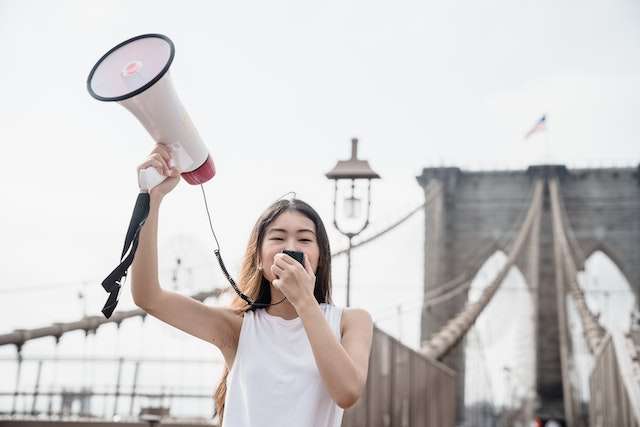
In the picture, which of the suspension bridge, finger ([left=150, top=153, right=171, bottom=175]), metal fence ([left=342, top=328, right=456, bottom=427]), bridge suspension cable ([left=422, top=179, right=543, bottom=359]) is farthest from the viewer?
the suspension bridge

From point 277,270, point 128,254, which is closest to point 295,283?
point 277,270

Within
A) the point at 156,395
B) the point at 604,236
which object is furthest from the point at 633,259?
the point at 156,395

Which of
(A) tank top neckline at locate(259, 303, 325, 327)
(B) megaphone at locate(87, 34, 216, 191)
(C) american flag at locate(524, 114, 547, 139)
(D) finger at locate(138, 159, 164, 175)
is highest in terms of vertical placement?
(C) american flag at locate(524, 114, 547, 139)

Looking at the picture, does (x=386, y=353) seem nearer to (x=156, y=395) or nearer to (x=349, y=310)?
(x=156, y=395)

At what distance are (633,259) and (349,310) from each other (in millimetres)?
24755

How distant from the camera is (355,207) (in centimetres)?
573

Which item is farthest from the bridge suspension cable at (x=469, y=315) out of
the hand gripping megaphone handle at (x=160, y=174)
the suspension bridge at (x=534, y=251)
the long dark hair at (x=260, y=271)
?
the hand gripping megaphone handle at (x=160, y=174)

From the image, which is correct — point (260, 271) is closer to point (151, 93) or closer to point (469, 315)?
point (151, 93)

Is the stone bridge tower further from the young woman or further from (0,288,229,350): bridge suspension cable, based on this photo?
the young woman

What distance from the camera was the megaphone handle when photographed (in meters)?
1.32

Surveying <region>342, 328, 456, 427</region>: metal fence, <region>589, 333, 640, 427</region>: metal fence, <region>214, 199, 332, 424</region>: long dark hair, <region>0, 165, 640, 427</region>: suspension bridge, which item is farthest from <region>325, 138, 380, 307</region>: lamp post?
<region>0, 165, 640, 427</region>: suspension bridge

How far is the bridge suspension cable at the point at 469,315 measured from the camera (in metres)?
10.8

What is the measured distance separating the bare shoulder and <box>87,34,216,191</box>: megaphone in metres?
0.39

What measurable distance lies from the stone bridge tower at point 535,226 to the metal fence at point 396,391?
16.0 meters
